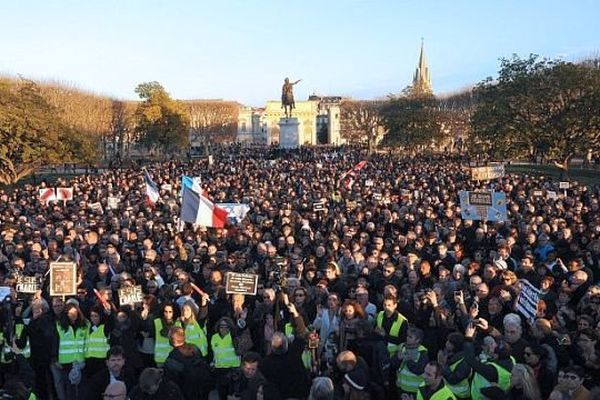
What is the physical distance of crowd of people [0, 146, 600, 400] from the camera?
20.5 feet

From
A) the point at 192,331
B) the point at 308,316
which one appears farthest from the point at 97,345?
the point at 308,316

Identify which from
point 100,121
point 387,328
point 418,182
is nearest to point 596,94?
point 418,182

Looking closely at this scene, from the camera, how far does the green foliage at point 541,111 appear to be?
1521 inches

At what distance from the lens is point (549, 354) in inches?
259

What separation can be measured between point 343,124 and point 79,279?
9143 centimetres

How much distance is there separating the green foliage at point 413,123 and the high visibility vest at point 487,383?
59450 millimetres

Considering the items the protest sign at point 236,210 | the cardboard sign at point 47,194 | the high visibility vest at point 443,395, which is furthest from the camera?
the cardboard sign at point 47,194

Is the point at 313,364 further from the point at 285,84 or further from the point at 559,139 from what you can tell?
the point at 285,84

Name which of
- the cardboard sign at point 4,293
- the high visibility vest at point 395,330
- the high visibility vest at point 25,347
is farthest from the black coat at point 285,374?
the cardboard sign at point 4,293

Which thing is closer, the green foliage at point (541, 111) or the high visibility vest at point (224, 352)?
the high visibility vest at point (224, 352)

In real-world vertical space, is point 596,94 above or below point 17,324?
above

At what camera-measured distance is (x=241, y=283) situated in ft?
29.6

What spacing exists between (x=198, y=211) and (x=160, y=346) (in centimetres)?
738

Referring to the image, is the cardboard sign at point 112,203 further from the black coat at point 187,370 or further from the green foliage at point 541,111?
the green foliage at point 541,111
